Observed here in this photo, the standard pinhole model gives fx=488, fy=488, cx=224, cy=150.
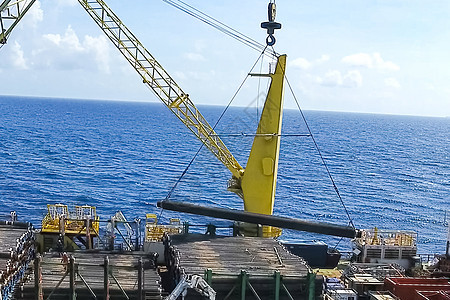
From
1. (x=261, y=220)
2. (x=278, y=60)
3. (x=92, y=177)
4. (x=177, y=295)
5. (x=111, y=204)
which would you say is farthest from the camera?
(x=92, y=177)

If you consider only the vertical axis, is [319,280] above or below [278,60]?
below

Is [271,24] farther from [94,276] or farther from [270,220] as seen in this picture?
[94,276]

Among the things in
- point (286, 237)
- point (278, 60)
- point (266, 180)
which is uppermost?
point (278, 60)

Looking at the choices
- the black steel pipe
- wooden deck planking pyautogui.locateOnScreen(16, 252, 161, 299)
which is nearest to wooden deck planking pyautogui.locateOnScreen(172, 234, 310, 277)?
the black steel pipe

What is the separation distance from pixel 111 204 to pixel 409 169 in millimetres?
85401

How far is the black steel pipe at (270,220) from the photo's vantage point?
28594 millimetres

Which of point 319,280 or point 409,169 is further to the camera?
point 409,169

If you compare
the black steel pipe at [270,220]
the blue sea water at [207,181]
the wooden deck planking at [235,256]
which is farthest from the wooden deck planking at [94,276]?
the blue sea water at [207,181]

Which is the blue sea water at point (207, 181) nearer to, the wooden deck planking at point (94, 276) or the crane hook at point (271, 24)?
the crane hook at point (271, 24)

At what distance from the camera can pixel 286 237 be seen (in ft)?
201

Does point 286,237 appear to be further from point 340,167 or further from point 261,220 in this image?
point 340,167

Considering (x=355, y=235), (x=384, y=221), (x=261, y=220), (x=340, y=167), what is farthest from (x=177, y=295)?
(x=340, y=167)

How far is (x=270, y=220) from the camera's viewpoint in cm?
2911

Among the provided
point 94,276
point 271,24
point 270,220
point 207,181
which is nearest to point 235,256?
point 270,220
